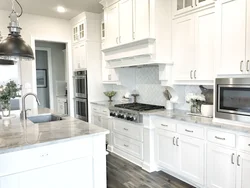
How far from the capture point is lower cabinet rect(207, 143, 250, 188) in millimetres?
2113

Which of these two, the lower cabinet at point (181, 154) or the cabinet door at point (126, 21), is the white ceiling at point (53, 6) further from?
the lower cabinet at point (181, 154)

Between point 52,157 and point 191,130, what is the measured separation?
5.51 ft

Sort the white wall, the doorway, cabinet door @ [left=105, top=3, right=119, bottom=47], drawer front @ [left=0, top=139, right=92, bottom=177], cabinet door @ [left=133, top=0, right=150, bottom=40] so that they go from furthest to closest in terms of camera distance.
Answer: the doorway < the white wall < cabinet door @ [left=105, top=3, right=119, bottom=47] < cabinet door @ [left=133, top=0, right=150, bottom=40] < drawer front @ [left=0, top=139, right=92, bottom=177]

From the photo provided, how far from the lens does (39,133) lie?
6.53ft

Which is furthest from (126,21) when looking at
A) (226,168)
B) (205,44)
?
(226,168)

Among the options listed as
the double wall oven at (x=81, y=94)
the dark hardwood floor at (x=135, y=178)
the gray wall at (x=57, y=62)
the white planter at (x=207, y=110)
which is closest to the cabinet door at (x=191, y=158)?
the dark hardwood floor at (x=135, y=178)

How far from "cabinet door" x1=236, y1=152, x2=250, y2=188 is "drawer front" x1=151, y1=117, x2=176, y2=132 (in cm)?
90

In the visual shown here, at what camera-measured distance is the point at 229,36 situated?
2289 mm

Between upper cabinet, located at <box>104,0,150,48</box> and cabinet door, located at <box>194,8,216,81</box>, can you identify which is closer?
cabinet door, located at <box>194,8,216,81</box>

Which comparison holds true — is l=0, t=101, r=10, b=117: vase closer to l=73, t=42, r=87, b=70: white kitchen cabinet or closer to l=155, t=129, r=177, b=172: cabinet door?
l=155, t=129, r=177, b=172: cabinet door

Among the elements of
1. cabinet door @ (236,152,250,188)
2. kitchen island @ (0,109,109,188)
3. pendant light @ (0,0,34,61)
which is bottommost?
cabinet door @ (236,152,250,188)

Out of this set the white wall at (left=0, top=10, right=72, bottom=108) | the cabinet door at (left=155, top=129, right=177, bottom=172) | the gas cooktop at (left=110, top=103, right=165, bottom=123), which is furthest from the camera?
the white wall at (left=0, top=10, right=72, bottom=108)

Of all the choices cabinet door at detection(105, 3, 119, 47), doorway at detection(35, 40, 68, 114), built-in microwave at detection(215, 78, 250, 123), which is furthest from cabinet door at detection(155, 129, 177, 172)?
doorway at detection(35, 40, 68, 114)

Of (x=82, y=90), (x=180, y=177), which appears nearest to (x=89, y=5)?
(x=82, y=90)
